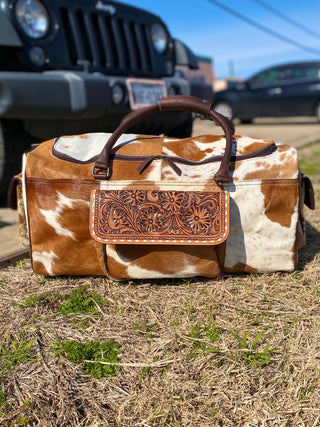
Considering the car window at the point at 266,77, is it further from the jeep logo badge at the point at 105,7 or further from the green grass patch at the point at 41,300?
the green grass patch at the point at 41,300

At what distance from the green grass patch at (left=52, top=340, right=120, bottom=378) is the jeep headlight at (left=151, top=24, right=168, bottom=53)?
3.07 m

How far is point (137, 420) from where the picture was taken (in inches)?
45.3

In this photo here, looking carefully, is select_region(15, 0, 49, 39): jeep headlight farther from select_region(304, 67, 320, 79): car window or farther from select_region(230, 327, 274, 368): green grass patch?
select_region(304, 67, 320, 79): car window

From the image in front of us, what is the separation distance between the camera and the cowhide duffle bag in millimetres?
1627

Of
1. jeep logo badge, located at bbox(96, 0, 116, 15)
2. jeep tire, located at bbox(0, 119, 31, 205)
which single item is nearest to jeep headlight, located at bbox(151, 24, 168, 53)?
jeep logo badge, located at bbox(96, 0, 116, 15)

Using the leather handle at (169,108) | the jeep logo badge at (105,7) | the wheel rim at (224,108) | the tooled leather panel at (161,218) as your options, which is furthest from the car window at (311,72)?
the tooled leather panel at (161,218)

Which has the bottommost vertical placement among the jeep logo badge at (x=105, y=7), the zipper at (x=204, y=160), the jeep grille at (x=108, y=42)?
the zipper at (x=204, y=160)

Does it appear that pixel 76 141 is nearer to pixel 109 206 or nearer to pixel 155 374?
pixel 109 206

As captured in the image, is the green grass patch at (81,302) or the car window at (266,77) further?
the car window at (266,77)

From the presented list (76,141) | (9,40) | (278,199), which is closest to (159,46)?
(9,40)

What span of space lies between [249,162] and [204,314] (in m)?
0.61

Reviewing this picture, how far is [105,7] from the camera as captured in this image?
10.9 ft

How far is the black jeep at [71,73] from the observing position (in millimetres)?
2566

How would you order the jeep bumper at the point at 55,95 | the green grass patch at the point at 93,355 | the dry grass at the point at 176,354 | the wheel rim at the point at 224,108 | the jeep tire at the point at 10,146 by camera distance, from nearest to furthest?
the dry grass at the point at 176,354 → the green grass patch at the point at 93,355 → the jeep bumper at the point at 55,95 → the jeep tire at the point at 10,146 → the wheel rim at the point at 224,108
